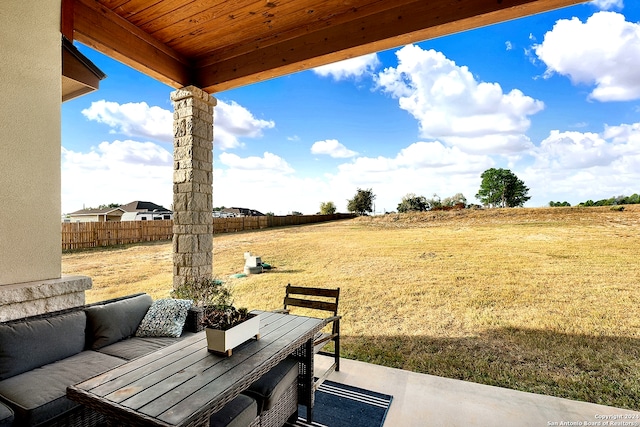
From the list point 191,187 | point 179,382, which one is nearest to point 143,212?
point 191,187

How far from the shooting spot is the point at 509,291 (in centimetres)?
365

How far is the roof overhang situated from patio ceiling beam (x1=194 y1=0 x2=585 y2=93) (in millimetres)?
1037

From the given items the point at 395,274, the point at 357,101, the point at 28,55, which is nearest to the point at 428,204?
the point at 395,274

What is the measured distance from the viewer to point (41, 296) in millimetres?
2045

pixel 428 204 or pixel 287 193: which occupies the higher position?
pixel 287 193

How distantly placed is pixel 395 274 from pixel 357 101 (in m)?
3.16

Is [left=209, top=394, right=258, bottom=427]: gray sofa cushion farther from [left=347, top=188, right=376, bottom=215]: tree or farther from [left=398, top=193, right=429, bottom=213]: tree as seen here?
[left=347, top=188, right=376, bottom=215]: tree

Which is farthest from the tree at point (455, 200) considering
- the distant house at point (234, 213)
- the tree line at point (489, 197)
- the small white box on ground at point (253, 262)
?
the distant house at point (234, 213)

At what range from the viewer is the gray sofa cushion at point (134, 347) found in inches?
81.0

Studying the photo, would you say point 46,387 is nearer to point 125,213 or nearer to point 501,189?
point 501,189

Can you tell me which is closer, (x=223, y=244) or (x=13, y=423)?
(x=13, y=423)

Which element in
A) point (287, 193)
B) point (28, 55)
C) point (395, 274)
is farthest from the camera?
point (287, 193)

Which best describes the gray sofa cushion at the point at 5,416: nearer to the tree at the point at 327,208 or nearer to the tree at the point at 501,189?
the tree at the point at 501,189

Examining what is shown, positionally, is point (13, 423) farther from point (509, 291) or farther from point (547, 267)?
point (547, 267)
